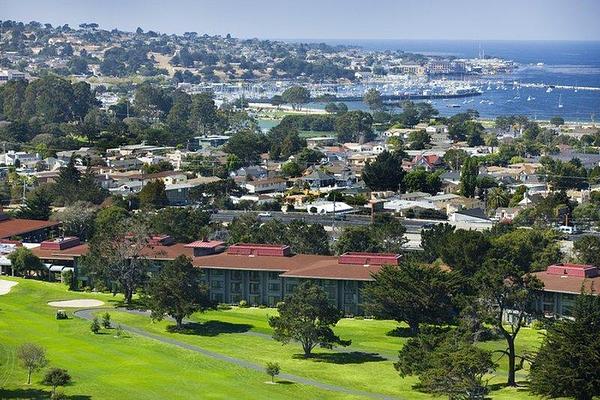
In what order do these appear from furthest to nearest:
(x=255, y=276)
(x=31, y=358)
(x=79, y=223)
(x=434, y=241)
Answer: (x=79, y=223)
(x=434, y=241)
(x=255, y=276)
(x=31, y=358)

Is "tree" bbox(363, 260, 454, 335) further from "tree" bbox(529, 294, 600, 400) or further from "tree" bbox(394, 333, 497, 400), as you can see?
"tree" bbox(529, 294, 600, 400)

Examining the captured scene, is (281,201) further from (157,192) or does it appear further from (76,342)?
(76,342)

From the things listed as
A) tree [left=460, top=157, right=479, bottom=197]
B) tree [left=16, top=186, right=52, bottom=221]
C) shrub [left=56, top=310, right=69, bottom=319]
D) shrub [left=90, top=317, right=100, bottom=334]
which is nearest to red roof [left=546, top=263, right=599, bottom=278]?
shrub [left=90, top=317, right=100, bottom=334]

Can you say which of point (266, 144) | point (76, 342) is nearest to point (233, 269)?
point (76, 342)

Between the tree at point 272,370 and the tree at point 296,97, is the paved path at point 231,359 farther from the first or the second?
the tree at point 296,97

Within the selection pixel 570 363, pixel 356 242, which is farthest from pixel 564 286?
pixel 570 363

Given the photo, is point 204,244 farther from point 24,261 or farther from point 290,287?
point 24,261
